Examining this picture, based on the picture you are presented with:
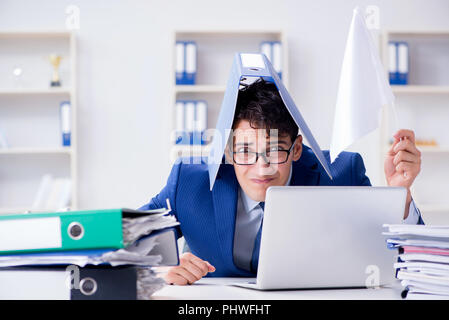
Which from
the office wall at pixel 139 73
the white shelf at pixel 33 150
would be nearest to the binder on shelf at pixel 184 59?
the office wall at pixel 139 73

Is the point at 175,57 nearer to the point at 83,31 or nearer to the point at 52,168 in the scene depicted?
the point at 83,31

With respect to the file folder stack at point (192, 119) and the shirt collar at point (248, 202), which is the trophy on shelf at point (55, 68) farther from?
the shirt collar at point (248, 202)

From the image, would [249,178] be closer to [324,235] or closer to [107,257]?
[324,235]

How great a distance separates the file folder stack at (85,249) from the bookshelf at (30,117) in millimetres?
3238

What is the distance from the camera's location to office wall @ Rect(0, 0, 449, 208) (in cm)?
407

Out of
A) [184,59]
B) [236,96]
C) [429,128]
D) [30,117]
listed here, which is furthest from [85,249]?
[429,128]

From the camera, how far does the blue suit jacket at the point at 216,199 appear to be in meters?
1.53

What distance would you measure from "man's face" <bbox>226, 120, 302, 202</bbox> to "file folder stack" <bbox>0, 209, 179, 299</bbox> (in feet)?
2.04

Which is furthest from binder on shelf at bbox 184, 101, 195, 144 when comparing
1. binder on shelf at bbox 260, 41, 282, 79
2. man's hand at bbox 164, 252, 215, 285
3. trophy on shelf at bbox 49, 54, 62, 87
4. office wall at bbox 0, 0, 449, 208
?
man's hand at bbox 164, 252, 215, 285

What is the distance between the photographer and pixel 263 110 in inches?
61.9

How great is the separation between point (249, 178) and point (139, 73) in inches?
109

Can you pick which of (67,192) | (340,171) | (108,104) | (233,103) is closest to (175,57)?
(108,104)

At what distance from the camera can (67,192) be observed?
12.7 ft

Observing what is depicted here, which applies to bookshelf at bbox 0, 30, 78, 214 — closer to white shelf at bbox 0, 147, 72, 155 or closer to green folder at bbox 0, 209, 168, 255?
white shelf at bbox 0, 147, 72, 155
